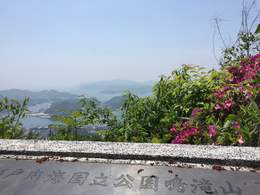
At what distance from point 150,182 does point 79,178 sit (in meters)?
0.48

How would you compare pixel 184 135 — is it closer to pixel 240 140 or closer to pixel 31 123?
pixel 240 140

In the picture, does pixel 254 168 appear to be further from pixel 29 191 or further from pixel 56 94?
pixel 56 94

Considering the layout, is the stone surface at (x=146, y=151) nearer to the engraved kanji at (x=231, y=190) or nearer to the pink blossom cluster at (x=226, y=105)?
the engraved kanji at (x=231, y=190)

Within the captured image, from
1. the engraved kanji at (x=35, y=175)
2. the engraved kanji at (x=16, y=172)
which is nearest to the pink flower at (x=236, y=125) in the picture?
the engraved kanji at (x=35, y=175)

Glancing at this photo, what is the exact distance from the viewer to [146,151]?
2279 mm

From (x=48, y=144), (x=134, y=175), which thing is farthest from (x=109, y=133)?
(x=134, y=175)

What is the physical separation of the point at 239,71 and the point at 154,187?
246cm

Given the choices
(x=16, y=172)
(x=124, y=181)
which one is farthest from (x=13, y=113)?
(x=124, y=181)

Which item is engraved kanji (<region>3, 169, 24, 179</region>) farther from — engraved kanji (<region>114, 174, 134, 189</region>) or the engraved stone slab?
engraved kanji (<region>114, 174, 134, 189</region>)

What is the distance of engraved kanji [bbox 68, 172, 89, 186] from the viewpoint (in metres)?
1.94

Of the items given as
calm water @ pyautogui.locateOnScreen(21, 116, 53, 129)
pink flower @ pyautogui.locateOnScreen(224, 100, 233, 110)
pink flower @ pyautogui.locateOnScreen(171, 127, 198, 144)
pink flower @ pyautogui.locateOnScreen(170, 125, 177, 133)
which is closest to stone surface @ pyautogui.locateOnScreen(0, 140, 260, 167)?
pink flower @ pyautogui.locateOnScreen(171, 127, 198, 144)

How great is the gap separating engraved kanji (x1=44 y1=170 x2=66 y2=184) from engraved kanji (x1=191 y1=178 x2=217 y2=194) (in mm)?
873

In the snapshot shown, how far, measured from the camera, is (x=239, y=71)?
12.4 feet

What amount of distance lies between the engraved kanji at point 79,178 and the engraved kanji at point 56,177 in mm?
77
